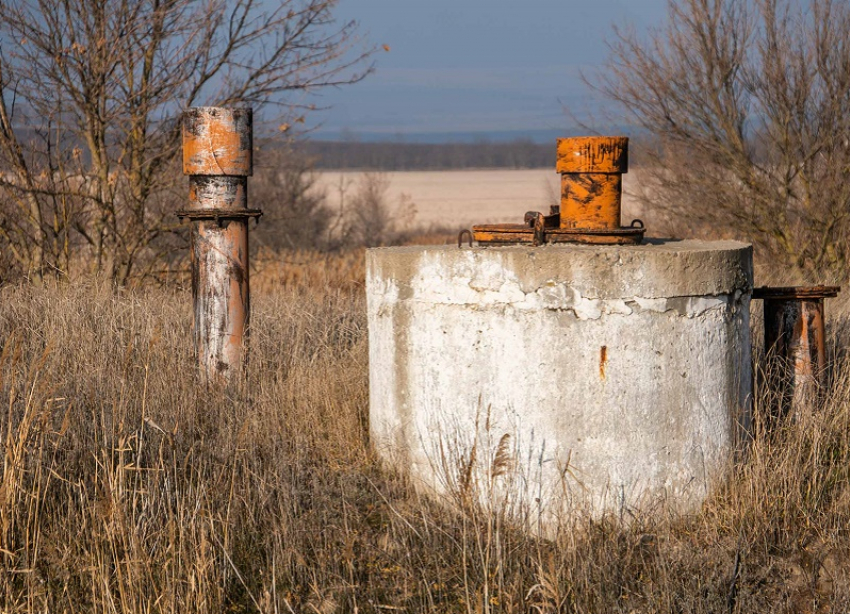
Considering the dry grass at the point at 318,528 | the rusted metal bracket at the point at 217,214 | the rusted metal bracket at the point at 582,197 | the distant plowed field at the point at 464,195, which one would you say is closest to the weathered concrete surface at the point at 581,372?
the dry grass at the point at 318,528

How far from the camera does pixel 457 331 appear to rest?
4.15 metres

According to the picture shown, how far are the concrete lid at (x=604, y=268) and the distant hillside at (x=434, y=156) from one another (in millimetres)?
122838

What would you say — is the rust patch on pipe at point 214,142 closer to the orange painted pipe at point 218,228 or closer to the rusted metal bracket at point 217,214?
the orange painted pipe at point 218,228

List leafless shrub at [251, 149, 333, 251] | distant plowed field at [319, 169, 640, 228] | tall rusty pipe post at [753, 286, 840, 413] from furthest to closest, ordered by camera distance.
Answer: distant plowed field at [319, 169, 640, 228] < leafless shrub at [251, 149, 333, 251] < tall rusty pipe post at [753, 286, 840, 413]

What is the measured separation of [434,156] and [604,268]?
140 metres

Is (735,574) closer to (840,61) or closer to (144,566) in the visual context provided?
(144,566)

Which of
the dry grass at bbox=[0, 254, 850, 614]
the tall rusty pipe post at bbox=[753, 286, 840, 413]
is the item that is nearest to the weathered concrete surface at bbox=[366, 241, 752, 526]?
the dry grass at bbox=[0, 254, 850, 614]

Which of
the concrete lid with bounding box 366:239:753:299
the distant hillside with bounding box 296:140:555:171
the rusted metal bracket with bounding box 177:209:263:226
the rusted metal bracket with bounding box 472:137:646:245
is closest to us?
the concrete lid with bounding box 366:239:753:299

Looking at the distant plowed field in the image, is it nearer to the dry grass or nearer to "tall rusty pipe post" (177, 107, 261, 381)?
"tall rusty pipe post" (177, 107, 261, 381)

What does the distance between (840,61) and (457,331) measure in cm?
737

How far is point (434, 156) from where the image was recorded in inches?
5615

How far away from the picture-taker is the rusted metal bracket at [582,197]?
445cm

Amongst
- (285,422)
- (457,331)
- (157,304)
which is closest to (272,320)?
(157,304)

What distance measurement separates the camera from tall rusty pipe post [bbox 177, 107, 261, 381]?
18.6 ft
